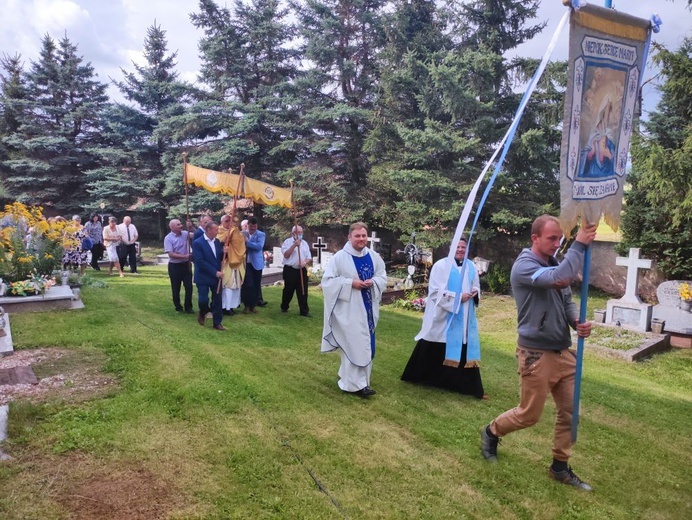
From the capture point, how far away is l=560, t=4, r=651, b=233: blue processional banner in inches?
141

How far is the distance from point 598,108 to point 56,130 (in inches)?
1135

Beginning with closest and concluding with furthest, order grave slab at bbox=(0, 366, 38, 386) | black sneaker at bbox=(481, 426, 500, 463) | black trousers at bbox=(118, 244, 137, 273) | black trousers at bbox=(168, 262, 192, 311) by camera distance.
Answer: black sneaker at bbox=(481, 426, 500, 463) → grave slab at bbox=(0, 366, 38, 386) → black trousers at bbox=(168, 262, 192, 311) → black trousers at bbox=(118, 244, 137, 273)

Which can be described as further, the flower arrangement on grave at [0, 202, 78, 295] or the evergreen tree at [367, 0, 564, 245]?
the evergreen tree at [367, 0, 564, 245]

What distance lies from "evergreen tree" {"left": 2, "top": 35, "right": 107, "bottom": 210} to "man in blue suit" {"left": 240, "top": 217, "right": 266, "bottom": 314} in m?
20.5

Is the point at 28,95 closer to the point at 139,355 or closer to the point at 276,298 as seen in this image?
the point at 276,298

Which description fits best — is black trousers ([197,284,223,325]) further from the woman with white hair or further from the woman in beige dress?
the woman in beige dress

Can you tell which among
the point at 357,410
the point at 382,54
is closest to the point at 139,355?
the point at 357,410

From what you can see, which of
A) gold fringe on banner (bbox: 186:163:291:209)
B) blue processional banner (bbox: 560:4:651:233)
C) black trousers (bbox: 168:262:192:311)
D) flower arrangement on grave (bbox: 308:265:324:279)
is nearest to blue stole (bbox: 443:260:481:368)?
blue processional banner (bbox: 560:4:651:233)

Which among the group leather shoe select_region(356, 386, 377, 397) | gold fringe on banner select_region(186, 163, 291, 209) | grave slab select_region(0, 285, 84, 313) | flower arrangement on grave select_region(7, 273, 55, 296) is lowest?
leather shoe select_region(356, 386, 377, 397)

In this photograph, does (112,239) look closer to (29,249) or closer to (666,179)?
(29,249)

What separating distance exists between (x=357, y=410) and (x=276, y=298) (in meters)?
7.11

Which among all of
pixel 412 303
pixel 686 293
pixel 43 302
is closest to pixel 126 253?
pixel 43 302

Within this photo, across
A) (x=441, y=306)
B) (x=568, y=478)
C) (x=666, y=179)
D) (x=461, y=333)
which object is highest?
(x=666, y=179)

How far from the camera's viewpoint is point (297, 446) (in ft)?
13.6
